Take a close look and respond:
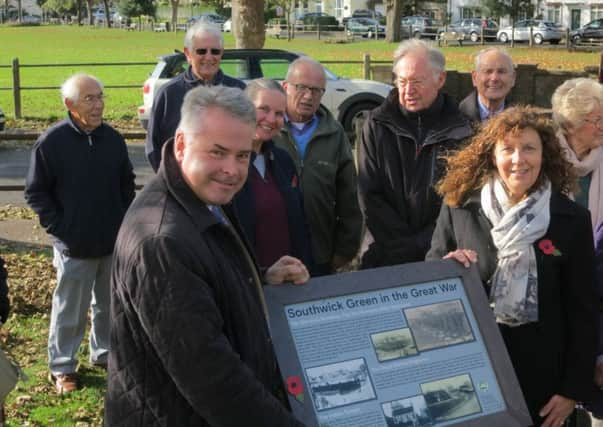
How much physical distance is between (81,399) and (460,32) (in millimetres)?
54108

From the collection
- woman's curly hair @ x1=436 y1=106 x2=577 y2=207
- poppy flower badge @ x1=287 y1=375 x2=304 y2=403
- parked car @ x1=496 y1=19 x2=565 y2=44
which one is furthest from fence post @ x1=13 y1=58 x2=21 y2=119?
parked car @ x1=496 y1=19 x2=565 y2=44

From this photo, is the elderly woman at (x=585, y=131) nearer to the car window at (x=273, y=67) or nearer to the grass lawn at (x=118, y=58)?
the car window at (x=273, y=67)

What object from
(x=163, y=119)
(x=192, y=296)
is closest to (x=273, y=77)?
(x=163, y=119)

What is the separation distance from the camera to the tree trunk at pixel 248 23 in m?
18.2

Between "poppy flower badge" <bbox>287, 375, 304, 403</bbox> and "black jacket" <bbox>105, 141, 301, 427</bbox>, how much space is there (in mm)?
288

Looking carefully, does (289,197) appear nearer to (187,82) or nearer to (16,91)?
(187,82)

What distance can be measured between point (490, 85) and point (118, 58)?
36.8 metres

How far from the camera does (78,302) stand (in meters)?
5.74

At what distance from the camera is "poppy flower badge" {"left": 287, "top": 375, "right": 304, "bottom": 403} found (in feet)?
9.94

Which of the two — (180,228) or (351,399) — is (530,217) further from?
(180,228)

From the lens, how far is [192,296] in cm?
246

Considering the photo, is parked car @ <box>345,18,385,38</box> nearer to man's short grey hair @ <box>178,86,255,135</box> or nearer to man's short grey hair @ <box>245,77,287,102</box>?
man's short grey hair @ <box>245,77,287,102</box>

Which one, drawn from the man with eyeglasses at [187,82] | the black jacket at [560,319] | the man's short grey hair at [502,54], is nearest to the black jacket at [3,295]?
the black jacket at [560,319]

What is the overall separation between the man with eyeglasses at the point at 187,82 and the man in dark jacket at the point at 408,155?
1.80 m
